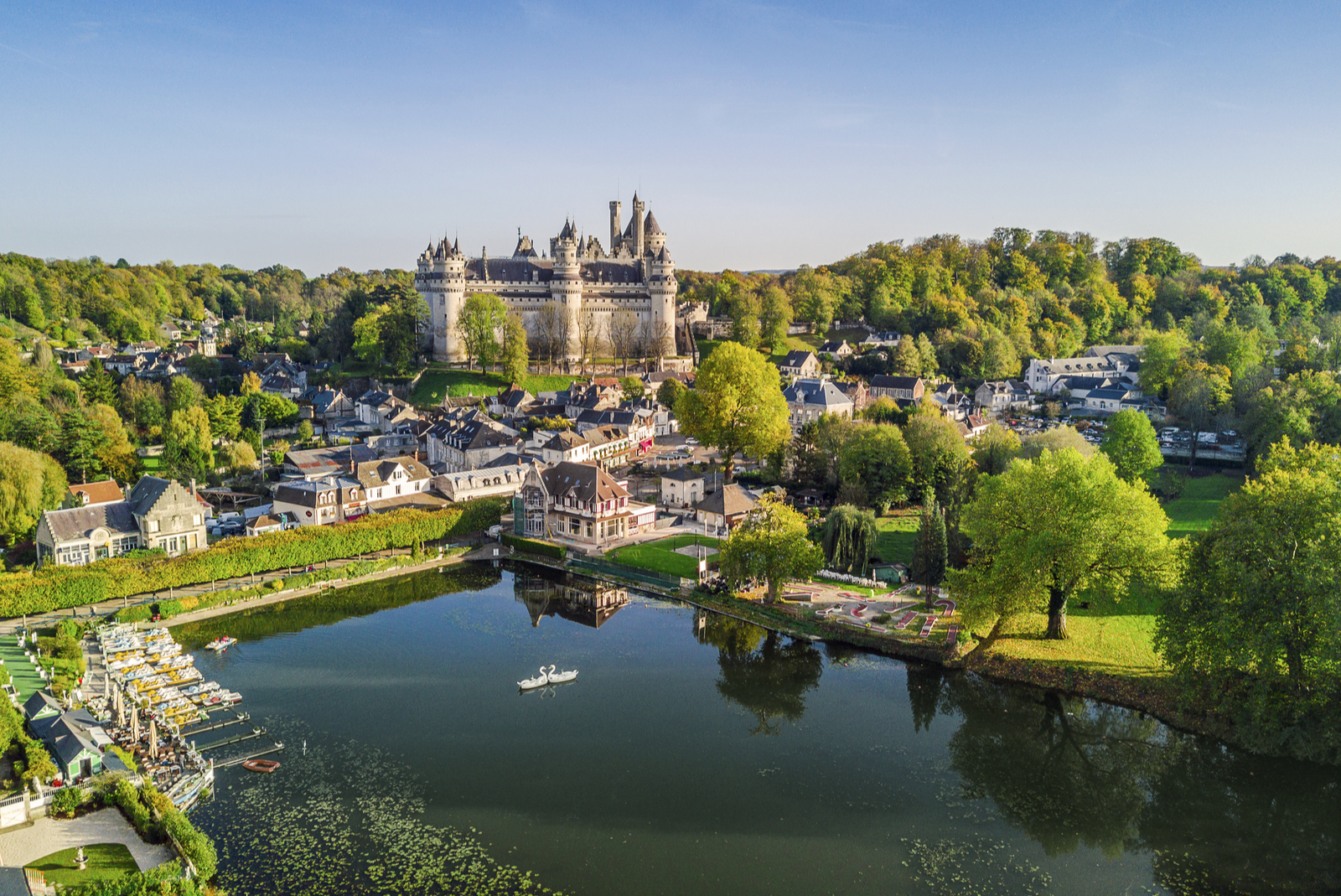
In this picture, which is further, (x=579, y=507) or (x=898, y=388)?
(x=898, y=388)

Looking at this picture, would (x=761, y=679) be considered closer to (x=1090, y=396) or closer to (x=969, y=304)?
(x=1090, y=396)

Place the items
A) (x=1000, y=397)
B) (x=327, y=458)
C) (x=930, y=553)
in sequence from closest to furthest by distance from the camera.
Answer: (x=930, y=553)
(x=327, y=458)
(x=1000, y=397)

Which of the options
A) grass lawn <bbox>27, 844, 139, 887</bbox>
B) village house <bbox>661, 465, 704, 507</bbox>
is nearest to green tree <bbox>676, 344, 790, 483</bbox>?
village house <bbox>661, 465, 704, 507</bbox>

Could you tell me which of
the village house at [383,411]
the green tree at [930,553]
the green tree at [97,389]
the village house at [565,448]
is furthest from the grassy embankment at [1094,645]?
the green tree at [97,389]

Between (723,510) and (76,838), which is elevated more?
(723,510)

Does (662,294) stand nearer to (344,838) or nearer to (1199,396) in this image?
(1199,396)

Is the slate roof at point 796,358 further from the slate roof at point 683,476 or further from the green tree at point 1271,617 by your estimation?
the green tree at point 1271,617

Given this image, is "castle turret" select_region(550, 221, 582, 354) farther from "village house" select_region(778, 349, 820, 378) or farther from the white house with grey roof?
the white house with grey roof

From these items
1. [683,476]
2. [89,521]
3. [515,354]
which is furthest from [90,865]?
[515,354]
